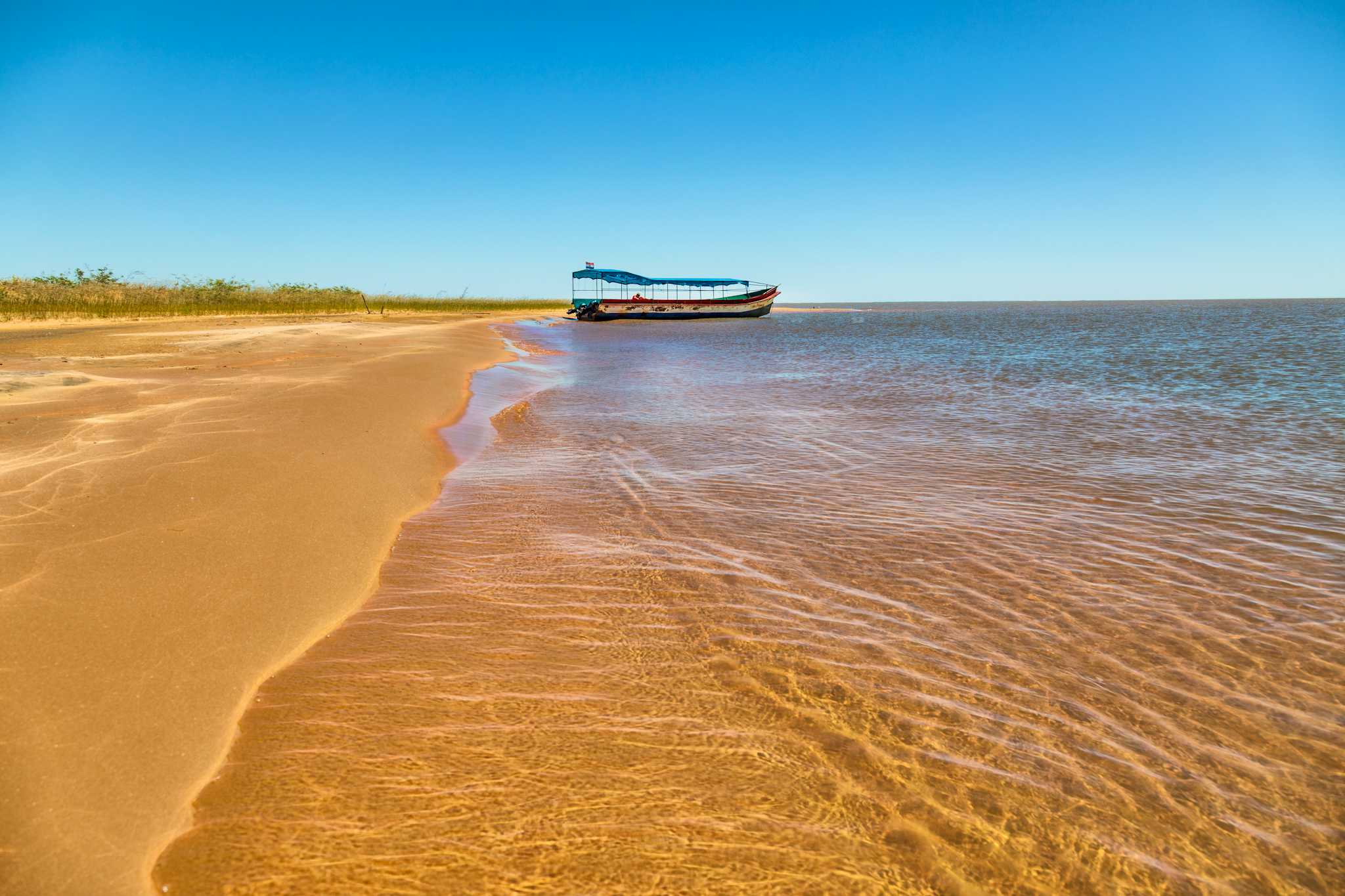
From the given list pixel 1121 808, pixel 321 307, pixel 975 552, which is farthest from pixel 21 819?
pixel 321 307

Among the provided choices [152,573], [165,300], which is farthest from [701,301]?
[152,573]

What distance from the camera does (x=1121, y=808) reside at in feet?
7.68

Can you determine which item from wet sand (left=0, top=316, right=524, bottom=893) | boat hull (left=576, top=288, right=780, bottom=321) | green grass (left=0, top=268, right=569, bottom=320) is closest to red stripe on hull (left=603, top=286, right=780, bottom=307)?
boat hull (left=576, top=288, right=780, bottom=321)

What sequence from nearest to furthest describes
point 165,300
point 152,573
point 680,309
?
point 152,573, point 165,300, point 680,309

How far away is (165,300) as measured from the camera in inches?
1411

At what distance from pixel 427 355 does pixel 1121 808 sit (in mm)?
17689

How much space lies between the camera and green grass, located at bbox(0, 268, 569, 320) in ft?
89.2

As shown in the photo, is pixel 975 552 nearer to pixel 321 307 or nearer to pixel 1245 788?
pixel 1245 788

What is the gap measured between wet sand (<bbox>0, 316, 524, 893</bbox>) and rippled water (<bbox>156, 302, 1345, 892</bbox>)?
0.21 m

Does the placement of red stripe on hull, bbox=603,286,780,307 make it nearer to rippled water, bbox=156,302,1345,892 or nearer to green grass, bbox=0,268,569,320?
green grass, bbox=0,268,569,320

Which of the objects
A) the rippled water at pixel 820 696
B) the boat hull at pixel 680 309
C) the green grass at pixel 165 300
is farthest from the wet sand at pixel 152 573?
the boat hull at pixel 680 309

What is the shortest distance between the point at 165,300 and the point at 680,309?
130ft

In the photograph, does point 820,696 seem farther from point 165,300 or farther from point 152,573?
point 165,300

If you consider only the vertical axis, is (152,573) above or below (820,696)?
above
